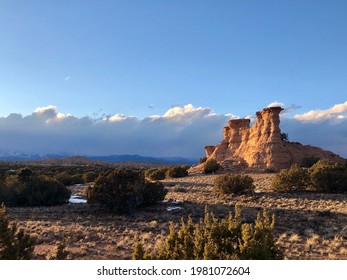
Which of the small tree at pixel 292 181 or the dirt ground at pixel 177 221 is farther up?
the small tree at pixel 292 181

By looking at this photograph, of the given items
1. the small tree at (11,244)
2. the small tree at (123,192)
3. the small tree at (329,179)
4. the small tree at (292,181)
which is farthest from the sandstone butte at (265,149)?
the small tree at (11,244)

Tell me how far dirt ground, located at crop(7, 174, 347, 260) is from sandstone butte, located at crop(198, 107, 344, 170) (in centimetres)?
1904

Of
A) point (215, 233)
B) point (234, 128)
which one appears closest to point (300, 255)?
point (215, 233)

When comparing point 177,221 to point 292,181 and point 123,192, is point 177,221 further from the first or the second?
point 292,181

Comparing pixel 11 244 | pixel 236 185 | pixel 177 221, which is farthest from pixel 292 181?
pixel 11 244

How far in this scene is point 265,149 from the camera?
46344 mm

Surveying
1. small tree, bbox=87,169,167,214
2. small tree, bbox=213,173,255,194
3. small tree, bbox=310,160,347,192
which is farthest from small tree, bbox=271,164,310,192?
small tree, bbox=87,169,167,214

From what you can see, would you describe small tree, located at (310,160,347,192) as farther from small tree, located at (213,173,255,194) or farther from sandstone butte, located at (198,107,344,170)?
sandstone butte, located at (198,107,344,170)

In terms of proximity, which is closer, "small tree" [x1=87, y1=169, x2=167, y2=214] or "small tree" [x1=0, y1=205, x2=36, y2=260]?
"small tree" [x1=0, y1=205, x2=36, y2=260]

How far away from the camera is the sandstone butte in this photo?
4534 centimetres

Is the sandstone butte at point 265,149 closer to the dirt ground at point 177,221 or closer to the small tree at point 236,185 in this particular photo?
the small tree at point 236,185

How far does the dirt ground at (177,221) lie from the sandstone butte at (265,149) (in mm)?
19042

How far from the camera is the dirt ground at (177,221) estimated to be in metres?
11.7
